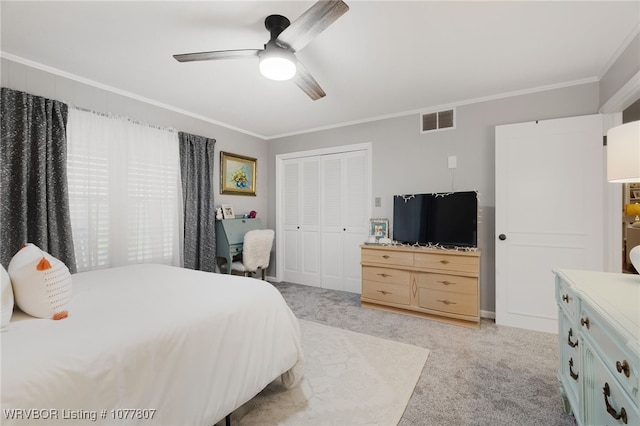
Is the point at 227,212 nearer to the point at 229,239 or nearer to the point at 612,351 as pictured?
the point at 229,239

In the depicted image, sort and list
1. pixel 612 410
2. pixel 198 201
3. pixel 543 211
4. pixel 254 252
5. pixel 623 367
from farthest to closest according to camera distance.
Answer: pixel 254 252
pixel 198 201
pixel 543 211
pixel 612 410
pixel 623 367

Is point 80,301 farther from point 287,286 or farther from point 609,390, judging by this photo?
point 287,286

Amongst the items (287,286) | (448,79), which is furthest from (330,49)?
(287,286)

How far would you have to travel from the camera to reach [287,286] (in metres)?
4.37

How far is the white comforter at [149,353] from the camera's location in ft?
2.90

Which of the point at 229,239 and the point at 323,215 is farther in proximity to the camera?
the point at 323,215

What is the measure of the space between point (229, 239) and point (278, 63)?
8.25 feet

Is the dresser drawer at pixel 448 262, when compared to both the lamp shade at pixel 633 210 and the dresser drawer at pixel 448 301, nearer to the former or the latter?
the dresser drawer at pixel 448 301

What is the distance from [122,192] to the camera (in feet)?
9.33

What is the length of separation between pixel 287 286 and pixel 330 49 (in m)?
3.33

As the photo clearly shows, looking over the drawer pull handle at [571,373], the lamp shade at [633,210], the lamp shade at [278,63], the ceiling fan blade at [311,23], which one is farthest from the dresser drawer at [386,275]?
the ceiling fan blade at [311,23]

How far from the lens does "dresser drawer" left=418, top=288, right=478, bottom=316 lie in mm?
2816

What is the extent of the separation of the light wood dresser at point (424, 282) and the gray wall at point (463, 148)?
47 cm

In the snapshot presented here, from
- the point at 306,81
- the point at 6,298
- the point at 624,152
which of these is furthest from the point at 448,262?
the point at 6,298
